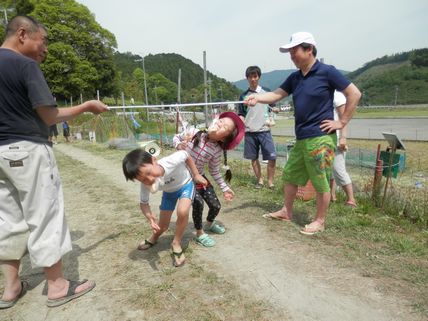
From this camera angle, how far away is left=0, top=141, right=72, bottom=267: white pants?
2.32 metres

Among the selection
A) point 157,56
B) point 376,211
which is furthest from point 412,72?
point 376,211

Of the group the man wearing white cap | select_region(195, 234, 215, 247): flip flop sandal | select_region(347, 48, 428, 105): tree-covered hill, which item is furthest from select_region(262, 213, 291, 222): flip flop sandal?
select_region(347, 48, 428, 105): tree-covered hill

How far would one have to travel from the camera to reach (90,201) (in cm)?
550

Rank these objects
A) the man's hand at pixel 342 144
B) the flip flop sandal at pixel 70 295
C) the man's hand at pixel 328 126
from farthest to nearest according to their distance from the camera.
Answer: the man's hand at pixel 342 144
the man's hand at pixel 328 126
the flip flop sandal at pixel 70 295

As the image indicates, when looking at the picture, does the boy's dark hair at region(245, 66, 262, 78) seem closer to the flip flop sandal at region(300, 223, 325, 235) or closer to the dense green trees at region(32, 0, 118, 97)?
the flip flop sandal at region(300, 223, 325, 235)

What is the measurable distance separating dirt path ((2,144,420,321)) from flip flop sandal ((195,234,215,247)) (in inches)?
3.1

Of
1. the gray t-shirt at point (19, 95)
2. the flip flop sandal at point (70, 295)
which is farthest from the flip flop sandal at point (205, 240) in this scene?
the gray t-shirt at point (19, 95)

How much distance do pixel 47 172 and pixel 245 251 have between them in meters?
1.93

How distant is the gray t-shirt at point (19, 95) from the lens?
7.35 ft

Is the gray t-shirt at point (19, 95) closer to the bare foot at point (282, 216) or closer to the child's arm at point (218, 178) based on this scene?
the child's arm at point (218, 178)

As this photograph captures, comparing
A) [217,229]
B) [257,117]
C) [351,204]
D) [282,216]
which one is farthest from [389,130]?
[217,229]

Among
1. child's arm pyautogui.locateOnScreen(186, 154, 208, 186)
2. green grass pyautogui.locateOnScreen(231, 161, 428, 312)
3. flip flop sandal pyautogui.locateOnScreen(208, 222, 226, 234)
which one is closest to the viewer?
green grass pyautogui.locateOnScreen(231, 161, 428, 312)

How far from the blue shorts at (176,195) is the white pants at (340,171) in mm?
2292

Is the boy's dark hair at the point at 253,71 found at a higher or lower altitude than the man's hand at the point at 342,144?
higher
